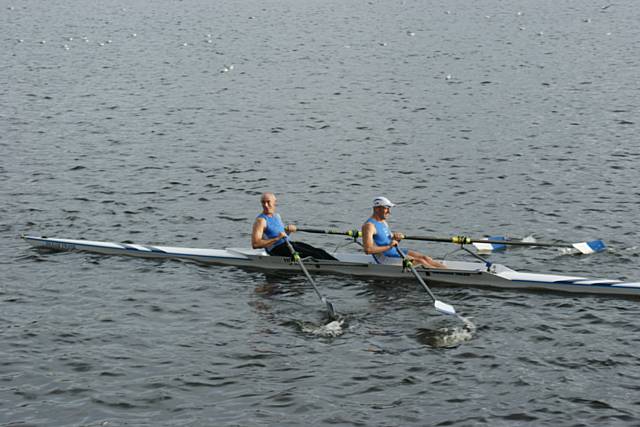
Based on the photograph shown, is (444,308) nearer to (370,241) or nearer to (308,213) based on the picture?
(370,241)

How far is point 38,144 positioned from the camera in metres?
32.9

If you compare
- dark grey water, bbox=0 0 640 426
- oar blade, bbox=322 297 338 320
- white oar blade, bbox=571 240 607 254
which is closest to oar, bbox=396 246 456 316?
dark grey water, bbox=0 0 640 426

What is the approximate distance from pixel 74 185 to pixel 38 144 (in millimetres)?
6096

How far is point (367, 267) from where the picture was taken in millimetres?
19859

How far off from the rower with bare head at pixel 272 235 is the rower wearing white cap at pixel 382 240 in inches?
46.8

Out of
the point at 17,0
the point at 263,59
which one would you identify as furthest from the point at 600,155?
the point at 17,0

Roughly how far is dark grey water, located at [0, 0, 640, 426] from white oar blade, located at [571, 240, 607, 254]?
0.71 ft

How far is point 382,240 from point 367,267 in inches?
30.8

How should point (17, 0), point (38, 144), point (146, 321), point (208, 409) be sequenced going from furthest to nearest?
point (17, 0) → point (38, 144) → point (146, 321) → point (208, 409)

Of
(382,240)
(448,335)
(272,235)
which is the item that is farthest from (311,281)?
(448,335)

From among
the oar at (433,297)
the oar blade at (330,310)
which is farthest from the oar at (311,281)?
the oar at (433,297)

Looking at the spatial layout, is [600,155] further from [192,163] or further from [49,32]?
[49,32]

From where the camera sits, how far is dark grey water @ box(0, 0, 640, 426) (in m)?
14.7

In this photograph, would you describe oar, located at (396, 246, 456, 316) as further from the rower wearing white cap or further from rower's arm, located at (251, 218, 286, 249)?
rower's arm, located at (251, 218, 286, 249)
